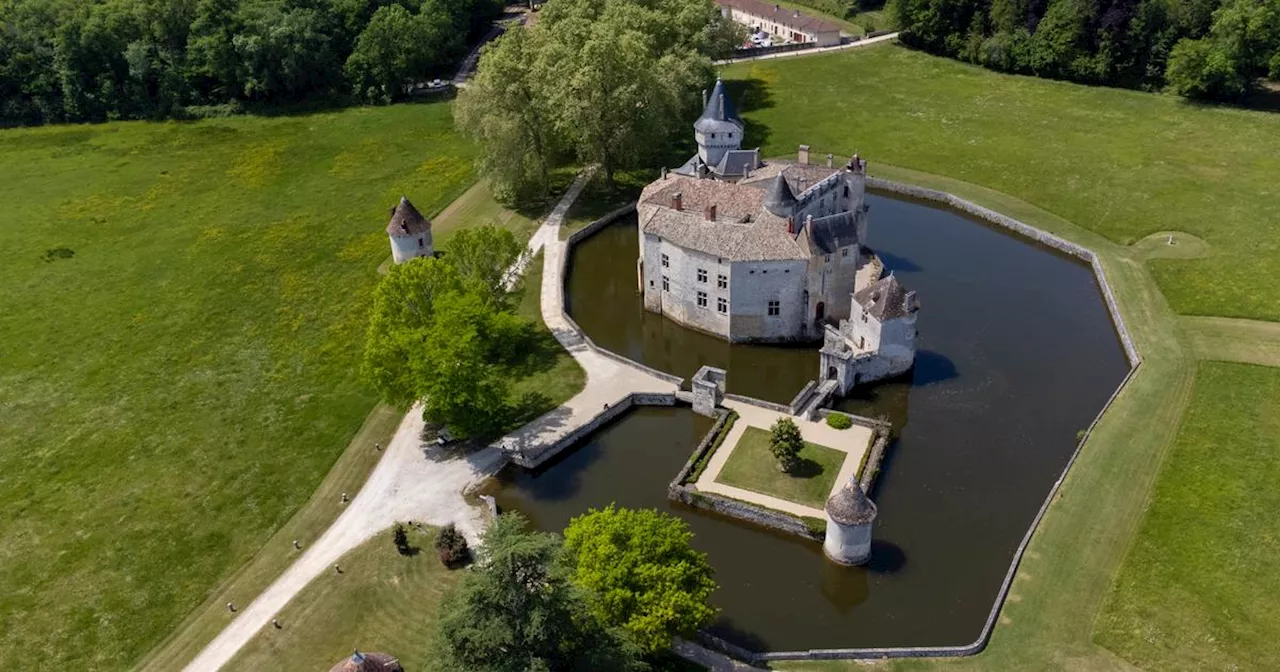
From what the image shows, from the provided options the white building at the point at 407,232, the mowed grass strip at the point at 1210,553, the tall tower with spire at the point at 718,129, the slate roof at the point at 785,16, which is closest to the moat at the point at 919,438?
the mowed grass strip at the point at 1210,553

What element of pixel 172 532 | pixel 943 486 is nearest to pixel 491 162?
pixel 172 532

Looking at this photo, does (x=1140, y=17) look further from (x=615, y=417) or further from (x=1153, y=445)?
(x=615, y=417)

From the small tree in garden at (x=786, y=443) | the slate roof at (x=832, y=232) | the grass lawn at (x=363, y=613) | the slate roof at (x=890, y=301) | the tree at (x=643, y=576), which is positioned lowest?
the grass lawn at (x=363, y=613)

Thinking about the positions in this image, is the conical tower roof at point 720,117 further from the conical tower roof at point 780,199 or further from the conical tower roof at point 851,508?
the conical tower roof at point 851,508

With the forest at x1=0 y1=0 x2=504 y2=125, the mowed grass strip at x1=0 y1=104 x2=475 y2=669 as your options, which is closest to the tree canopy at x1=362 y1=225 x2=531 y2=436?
the mowed grass strip at x1=0 y1=104 x2=475 y2=669

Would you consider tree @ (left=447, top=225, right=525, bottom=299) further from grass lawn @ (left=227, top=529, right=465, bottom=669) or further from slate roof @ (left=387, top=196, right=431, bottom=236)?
grass lawn @ (left=227, top=529, right=465, bottom=669)
